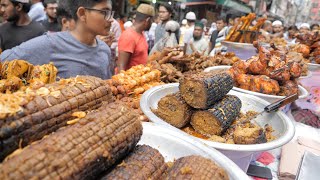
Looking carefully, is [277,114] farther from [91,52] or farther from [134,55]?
[134,55]

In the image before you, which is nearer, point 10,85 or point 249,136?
point 10,85

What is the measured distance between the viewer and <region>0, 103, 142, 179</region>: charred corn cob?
723 mm

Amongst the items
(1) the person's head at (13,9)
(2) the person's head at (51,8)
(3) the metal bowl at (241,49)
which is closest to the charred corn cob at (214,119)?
(3) the metal bowl at (241,49)

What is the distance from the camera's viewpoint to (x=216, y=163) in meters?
1.14

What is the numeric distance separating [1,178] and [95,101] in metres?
0.48

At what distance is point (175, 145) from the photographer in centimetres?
132

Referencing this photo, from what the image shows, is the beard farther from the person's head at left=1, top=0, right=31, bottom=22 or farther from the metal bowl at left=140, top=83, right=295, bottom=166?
the metal bowl at left=140, top=83, right=295, bottom=166

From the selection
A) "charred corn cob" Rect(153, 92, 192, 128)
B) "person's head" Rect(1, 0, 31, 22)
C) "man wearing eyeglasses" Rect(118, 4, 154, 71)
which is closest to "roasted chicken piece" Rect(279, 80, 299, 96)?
"charred corn cob" Rect(153, 92, 192, 128)

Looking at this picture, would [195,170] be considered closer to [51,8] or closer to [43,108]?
[43,108]

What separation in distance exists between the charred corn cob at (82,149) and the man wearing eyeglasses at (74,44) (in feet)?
4.99

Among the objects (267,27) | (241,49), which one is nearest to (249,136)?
(241,49)

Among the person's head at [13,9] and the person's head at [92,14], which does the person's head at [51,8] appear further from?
the person's head at [92,14]

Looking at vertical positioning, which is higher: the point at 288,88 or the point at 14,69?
the point at 14,69

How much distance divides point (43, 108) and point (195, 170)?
0.61 meters
